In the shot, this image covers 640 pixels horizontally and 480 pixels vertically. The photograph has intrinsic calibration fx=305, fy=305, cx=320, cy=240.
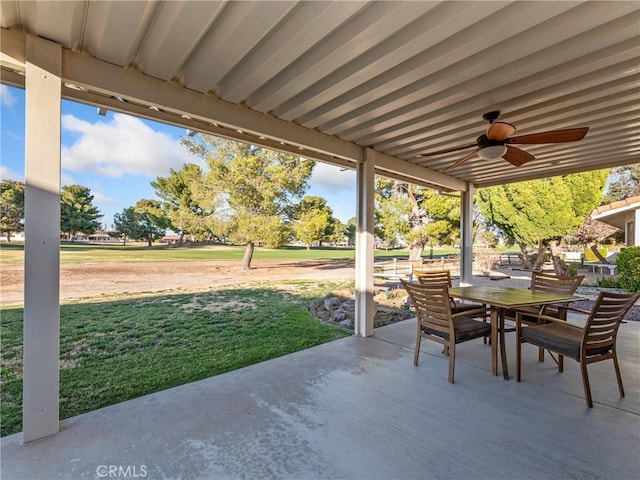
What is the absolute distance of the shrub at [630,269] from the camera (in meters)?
6.77

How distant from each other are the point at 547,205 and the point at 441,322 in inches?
358

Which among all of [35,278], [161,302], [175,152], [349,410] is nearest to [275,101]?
[35,278]

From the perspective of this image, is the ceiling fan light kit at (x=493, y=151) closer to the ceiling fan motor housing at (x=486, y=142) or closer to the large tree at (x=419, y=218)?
the ceiling fan motor housing at (x=486, y=142)

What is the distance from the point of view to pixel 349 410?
2.28 m

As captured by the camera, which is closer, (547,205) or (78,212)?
(547,205)

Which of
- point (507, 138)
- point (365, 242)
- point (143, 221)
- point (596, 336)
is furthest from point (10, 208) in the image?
point (596, 336)

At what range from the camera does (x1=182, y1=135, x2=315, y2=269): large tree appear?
32.3 feet

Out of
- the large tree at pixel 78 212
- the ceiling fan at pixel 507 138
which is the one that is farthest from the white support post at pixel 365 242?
the large tree at pixel 78 212

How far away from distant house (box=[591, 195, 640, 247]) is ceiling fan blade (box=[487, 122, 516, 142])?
28.1ft

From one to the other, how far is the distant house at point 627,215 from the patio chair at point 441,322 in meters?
8.66

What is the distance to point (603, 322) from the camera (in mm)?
2398

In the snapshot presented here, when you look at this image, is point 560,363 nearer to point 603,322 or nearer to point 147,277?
point 603,322

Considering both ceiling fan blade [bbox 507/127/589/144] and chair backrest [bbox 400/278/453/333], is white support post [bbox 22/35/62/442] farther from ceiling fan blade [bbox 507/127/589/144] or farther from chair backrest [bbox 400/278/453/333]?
ceiling fan blade [bbox 507/127/589/144]

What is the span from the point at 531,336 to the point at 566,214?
8843mm
